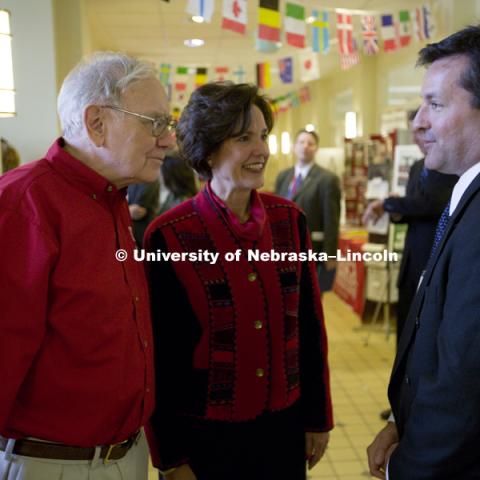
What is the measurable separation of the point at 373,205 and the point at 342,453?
5.91ft

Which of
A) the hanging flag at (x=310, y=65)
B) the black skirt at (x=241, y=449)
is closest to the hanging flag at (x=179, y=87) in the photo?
the hanging flag at (x=310, y=65)

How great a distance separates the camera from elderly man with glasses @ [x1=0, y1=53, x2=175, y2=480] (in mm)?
1062

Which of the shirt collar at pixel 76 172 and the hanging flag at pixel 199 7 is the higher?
the hanging flag at pixel 199 7

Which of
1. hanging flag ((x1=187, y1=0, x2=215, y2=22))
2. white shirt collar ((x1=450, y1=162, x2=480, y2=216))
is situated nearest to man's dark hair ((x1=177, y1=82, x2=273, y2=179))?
white shirt collar ((x1=450, y1=162, x2=480, y2=216))

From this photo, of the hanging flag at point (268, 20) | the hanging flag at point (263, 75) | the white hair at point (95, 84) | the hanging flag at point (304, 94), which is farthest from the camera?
the hanging flag at point (304, 94)

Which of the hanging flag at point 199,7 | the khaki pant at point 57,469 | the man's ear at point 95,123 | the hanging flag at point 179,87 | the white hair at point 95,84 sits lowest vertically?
the khaki pant at point 57,469

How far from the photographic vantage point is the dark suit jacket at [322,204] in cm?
440

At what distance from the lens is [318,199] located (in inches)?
176

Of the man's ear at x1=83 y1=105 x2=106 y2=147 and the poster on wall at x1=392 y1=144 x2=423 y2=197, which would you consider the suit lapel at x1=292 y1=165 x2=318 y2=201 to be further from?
the man's ear at x1=83 y1=105 x2=106 y2=147

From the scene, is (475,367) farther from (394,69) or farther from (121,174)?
(394,69)

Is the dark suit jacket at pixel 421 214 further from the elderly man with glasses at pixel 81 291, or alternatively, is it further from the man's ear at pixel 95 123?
the man's ear at pixel 95 123

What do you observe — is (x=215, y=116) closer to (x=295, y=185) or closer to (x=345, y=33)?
(x=295, y=185)

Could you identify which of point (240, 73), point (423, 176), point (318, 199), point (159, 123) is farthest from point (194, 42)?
point (159, 123)

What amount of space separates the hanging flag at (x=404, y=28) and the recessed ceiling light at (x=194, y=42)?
9.68ft
